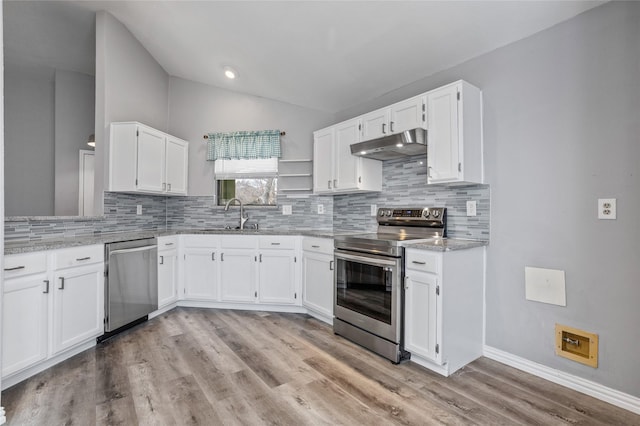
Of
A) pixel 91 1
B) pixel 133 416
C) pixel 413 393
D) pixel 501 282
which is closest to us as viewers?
pixel 133 416

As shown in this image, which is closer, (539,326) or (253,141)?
(539,326)

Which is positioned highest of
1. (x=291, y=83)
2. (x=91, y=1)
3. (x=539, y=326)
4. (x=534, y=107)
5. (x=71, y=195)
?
(x=91, y=1)

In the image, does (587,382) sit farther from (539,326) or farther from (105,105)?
(105,105)

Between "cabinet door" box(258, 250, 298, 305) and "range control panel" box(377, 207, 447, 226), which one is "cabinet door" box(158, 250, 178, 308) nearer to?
"cabinet door" box(258, 250, 298, 305)

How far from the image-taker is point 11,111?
4090 mm

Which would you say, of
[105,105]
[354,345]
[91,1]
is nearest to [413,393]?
[354,345]

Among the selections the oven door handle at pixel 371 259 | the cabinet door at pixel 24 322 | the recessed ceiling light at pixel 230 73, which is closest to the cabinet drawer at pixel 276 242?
the oven door handle at pixel 371 259

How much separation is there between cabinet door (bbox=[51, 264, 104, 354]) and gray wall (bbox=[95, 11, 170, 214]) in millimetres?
1013

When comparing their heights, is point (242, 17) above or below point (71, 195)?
above

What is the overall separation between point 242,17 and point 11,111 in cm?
354

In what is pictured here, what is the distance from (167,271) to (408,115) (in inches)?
114

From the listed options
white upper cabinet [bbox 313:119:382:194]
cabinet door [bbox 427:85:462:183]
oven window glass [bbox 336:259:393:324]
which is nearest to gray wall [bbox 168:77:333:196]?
white upper cabinet [bbox 313:119:382:194]

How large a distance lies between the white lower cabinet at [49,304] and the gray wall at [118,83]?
1049 millimetres

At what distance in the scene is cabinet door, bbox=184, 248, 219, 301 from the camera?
359 centimetres
